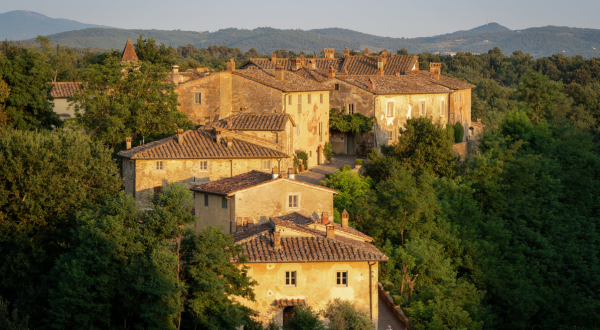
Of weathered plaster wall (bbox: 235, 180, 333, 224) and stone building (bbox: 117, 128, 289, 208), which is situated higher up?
stone building (bbox: 117, 128, 289, 208)

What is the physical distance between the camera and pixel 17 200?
2673 cm

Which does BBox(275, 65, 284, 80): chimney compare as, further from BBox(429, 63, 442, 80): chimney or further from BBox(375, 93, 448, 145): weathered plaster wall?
BBox(429, 63, 442, 80): chimney

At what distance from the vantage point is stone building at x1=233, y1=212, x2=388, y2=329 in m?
22.0

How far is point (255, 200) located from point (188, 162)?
21.8 ft

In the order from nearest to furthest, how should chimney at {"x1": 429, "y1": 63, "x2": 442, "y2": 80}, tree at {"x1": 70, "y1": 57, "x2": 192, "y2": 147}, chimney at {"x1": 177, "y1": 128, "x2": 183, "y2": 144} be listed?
chimney at {"x1": 177, "y1": 128, "x2": 183, "y2": 144}
tree at {"x1": 70, "y1": 57, "x2": 192, "y2": 147}
chimney at {"x1": 429, "y1": 63, "x2": 442, "y2": 80}

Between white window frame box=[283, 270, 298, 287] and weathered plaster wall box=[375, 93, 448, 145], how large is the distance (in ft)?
84.7

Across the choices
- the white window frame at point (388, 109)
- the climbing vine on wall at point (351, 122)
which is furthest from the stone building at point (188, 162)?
the white window frame at point (388, 109)

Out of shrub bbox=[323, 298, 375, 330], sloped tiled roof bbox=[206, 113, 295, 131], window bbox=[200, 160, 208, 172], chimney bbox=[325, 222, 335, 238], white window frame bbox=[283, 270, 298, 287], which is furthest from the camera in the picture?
sloped tiled roof bbox=[206, 113, 295, 131]

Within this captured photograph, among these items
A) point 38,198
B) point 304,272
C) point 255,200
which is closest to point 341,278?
point 304,272

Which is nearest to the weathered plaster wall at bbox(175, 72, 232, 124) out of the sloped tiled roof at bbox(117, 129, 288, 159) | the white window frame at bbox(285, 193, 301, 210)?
the sloped tiled roof at bbox(117, 129, 288, 159)

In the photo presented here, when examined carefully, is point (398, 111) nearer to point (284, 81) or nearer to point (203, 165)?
point (284, 81)

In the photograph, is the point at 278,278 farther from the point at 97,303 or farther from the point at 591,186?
the point at 591,186

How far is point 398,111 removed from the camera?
4753 cm

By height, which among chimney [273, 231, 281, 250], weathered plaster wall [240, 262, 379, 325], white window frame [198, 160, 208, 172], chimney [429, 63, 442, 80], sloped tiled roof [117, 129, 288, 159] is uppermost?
chimney [429, 63, 442, 80]
